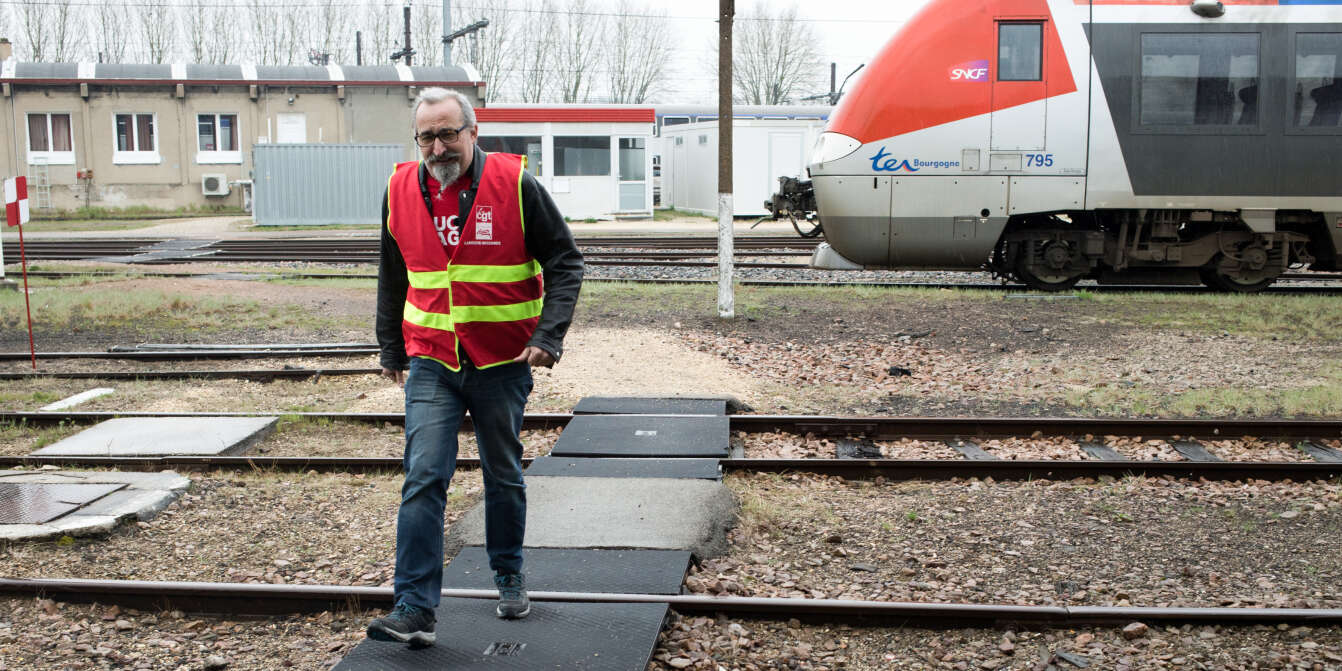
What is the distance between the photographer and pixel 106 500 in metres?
5.94

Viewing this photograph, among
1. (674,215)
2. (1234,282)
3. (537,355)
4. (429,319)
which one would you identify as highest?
(674,215)

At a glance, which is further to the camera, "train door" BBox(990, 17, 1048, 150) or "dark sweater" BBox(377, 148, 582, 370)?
"train door" BBox(990, 17, 1048, 150)

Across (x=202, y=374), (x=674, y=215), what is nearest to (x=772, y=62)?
(x=674, y=215)

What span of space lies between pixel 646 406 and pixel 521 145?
25119 millimetres

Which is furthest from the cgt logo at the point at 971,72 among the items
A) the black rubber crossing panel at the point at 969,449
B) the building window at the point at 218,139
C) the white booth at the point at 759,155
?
the building window at the point at 218,139

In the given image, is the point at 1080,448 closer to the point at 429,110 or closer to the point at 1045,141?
the point at 429,110

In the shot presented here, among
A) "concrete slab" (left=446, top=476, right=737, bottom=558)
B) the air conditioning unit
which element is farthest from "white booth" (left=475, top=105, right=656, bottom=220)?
"concrete slab" (left=446, top=476, right=737, bottom=558)

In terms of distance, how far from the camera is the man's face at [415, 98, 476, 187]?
375 centimetres

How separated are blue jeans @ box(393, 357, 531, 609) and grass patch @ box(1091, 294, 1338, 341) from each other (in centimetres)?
940

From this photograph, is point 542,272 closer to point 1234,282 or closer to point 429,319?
point 429,319

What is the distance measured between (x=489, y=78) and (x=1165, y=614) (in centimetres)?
6373

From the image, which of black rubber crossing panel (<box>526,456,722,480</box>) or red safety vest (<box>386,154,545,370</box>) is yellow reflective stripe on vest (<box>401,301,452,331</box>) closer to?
red safety vest (<box>386,154,545,370</box>)

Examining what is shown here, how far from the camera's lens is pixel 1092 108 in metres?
12.8

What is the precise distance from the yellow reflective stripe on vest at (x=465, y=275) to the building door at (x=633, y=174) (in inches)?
1172
